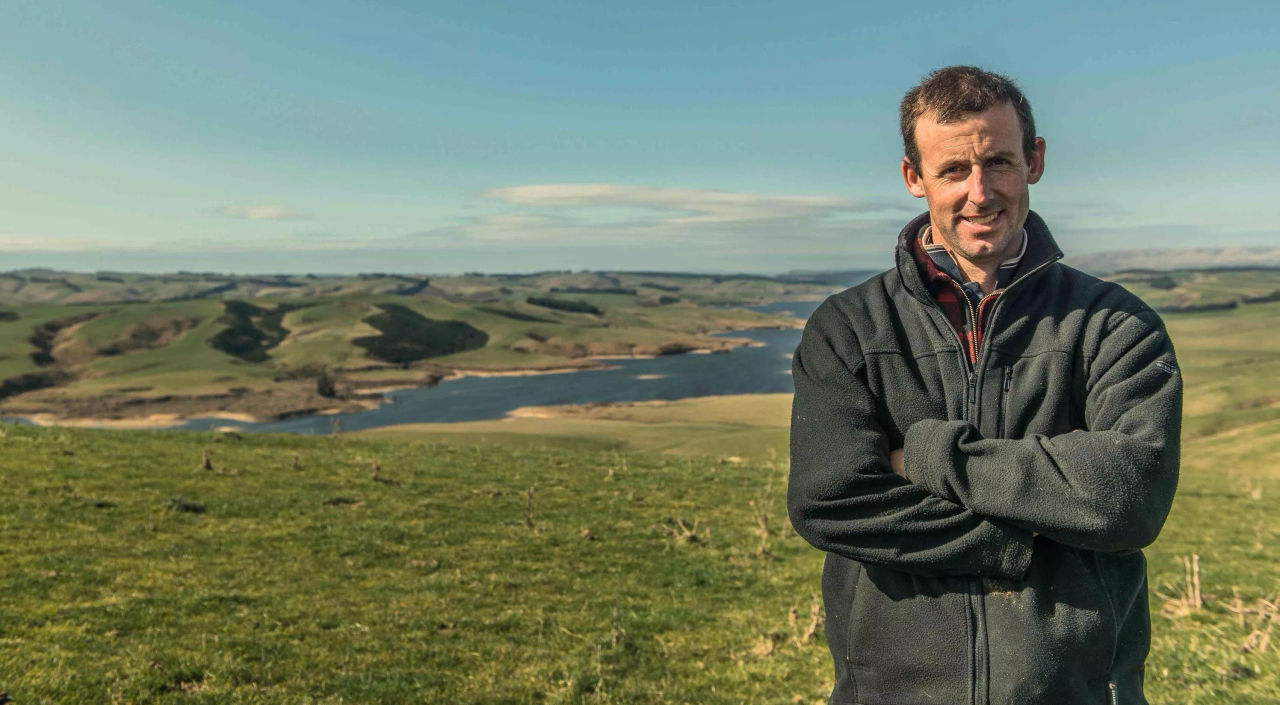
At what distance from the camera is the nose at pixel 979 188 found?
2752 millimetres

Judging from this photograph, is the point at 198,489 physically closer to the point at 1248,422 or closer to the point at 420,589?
the point at 420,589

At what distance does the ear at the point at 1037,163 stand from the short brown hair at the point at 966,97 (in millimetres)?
33

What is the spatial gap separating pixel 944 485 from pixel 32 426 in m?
29.4

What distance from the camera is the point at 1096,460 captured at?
8.29ft

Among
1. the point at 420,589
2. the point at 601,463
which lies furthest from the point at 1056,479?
the point at 601,463

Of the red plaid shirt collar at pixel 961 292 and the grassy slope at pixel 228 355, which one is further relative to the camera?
the grassy slope at pixel 228 355

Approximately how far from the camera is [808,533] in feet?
9.40

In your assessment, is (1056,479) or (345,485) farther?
(345,485)

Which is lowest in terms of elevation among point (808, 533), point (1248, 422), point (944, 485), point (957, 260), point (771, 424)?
point (771, 424)

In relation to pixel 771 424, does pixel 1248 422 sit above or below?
above

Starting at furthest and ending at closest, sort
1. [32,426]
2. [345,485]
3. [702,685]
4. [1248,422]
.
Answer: [1248,422], [32,426], [345,485], [702,685]

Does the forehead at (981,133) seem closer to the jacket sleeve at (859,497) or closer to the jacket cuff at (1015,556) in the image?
the jacket sleeve at (859,497)

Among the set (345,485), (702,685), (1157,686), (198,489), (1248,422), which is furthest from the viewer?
(1248,422)

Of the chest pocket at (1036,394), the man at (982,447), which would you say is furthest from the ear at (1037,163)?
the chest pocket at (1036,394)
